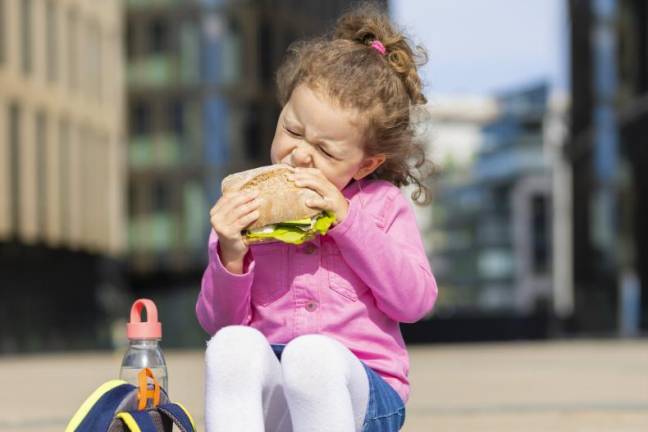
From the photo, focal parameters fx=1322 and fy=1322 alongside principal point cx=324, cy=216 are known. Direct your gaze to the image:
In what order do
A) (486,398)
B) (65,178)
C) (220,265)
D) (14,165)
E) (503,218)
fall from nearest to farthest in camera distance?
(220,265)
(486,398)
(14,165)
(65,178)
(503,218)

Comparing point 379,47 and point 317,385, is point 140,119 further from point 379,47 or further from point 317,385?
point 317,385

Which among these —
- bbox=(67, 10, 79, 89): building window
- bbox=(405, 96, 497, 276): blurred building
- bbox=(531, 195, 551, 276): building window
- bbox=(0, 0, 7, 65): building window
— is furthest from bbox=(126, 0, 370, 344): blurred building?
bbox=(405, 96, 497, 276): blurred building

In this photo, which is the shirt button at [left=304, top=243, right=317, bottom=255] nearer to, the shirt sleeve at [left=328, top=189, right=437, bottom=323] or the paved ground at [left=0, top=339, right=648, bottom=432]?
the shirt sleeve at [left=328, top=189, right=437, bottom=323]

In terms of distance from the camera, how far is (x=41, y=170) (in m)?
32.8

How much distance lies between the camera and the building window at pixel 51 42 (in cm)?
3366

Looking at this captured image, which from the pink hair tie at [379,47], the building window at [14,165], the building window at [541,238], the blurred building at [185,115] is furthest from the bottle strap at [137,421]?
the building window at [541,238]

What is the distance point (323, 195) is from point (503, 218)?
12416 centimetres

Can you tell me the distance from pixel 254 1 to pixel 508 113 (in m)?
88.8

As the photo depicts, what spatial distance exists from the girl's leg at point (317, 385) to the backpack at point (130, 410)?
292 mm

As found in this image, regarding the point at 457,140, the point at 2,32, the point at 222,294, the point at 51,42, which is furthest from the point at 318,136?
the point at 457,140

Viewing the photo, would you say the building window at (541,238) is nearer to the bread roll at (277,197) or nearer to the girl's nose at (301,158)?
the girl's nose at (301,158)

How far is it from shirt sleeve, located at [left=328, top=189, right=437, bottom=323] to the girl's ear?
0.60 ft

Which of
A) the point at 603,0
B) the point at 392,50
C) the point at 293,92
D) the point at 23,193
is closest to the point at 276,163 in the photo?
the point at 293,92

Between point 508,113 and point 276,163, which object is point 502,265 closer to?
point 508,113
